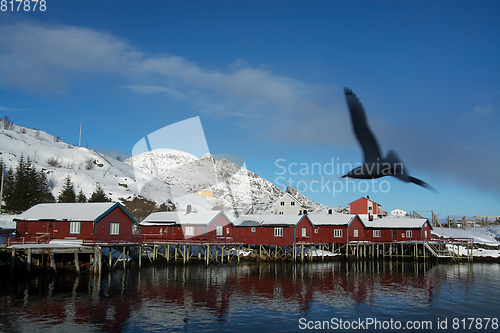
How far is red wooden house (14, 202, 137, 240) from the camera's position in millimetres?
38219

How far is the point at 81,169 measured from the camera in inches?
4375

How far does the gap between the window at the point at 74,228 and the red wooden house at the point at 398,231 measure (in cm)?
3957

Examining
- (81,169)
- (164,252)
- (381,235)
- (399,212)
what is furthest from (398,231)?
(81,169)

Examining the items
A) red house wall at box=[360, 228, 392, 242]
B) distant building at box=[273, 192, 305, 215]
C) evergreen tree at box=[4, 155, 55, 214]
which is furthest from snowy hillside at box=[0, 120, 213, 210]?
red house wall at box=[360, 228, 392, 242]

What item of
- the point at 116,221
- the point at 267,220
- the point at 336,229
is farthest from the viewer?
the point at 336,229

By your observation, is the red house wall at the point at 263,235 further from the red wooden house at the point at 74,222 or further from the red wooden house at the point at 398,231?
the red wooden house at the point at 74,222

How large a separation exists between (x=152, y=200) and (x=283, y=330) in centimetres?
7906

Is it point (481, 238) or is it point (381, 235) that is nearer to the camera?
point (381, 235)

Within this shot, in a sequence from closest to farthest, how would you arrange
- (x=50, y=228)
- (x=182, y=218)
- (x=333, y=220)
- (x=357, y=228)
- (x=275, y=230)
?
(x=50, y=228) < (x=182, y=218) < (x=275, y=230) < (x=333, y=220) < (x=357, y=228)

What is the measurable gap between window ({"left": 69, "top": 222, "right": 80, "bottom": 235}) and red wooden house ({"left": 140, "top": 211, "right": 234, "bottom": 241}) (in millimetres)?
10609

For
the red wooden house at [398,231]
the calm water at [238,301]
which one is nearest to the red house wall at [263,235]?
the calm water at [238,301]

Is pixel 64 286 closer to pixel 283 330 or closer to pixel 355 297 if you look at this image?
pixel 283 330

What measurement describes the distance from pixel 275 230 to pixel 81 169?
78.6 metres

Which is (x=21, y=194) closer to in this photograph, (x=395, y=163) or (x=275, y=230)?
(x=275, y=230)
